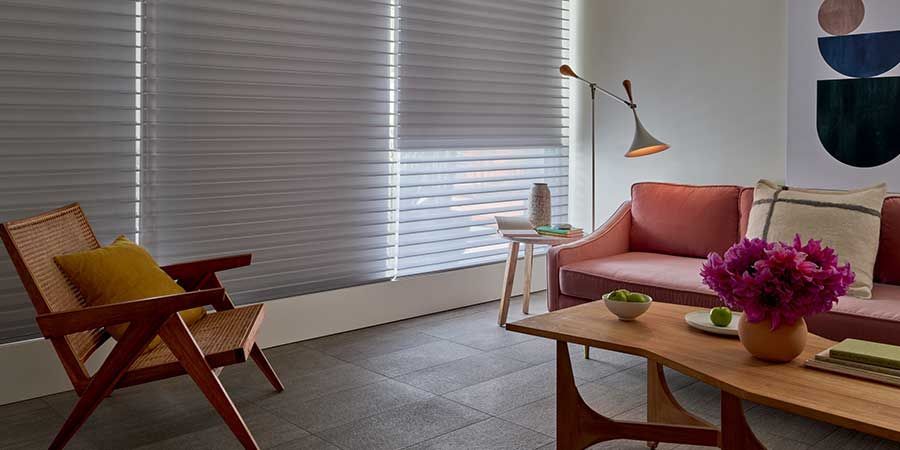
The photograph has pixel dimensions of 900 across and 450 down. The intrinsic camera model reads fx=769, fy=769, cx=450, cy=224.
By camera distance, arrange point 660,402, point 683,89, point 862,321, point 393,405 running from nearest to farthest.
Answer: point 660,402, point 862,321, point 393,405, point 683,89

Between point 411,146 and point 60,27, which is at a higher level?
point 60,27

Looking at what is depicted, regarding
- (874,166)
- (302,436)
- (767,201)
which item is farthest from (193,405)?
(874,166)

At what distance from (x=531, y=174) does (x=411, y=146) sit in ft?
3.76

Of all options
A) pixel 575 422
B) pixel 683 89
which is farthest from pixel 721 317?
pixel 683 89

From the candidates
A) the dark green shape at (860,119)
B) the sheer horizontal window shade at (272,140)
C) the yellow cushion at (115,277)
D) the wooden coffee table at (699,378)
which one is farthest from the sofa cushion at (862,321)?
the yellow cushion at (115,277)

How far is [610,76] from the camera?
5.36 m

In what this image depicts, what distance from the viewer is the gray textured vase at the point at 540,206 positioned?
477cm

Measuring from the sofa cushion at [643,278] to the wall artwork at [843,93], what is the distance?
3.00 ft

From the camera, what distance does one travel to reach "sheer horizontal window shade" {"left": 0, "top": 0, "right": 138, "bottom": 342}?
3.13m

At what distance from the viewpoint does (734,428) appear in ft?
6.95

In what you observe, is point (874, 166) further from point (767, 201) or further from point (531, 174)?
point (531, 174)

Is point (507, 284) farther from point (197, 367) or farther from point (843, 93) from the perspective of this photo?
point (197, 367)

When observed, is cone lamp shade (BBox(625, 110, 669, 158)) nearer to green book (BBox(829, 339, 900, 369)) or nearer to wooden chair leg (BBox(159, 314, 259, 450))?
green book (BBox(829, 339, 900, 369))

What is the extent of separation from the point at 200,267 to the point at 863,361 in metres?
2.46
